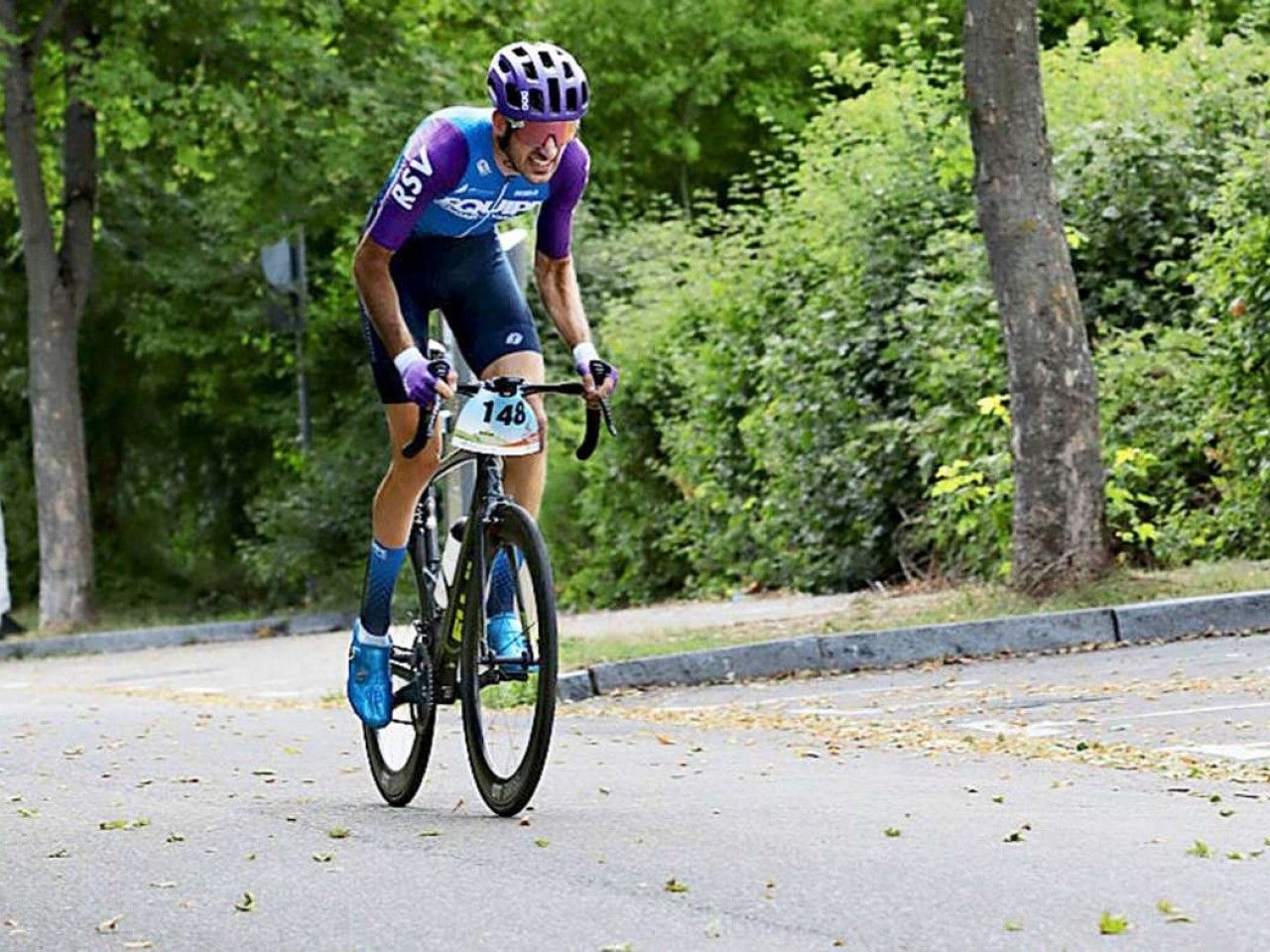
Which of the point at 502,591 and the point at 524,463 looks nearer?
the point at 502,591

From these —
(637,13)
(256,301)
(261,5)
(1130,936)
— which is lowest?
(1130,936)

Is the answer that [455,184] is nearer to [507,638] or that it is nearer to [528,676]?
[507,638]

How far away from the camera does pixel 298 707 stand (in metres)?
14.3

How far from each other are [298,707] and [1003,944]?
9.37 meters

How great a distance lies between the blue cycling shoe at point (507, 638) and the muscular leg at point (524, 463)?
1.23 feet

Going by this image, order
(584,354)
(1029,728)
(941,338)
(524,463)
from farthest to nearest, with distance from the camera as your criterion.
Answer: (941,338) → (1029,728) → (524,463) → (584,354)

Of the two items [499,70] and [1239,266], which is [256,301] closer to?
[1239,266]

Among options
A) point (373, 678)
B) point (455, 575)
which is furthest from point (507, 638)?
point (373, 678)

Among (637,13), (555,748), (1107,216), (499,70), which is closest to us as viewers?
(499,70)

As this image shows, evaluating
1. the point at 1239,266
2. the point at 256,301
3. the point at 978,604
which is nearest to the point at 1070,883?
the point at 978,604

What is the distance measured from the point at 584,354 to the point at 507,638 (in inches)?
33.8

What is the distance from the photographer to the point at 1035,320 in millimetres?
14336

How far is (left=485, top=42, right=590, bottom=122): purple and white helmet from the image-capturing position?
738 cm

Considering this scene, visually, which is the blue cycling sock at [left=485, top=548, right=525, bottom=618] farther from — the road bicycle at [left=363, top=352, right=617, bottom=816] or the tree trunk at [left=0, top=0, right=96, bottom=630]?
the tree trunk at [left=0, top=0, right=96, bottom=630]
